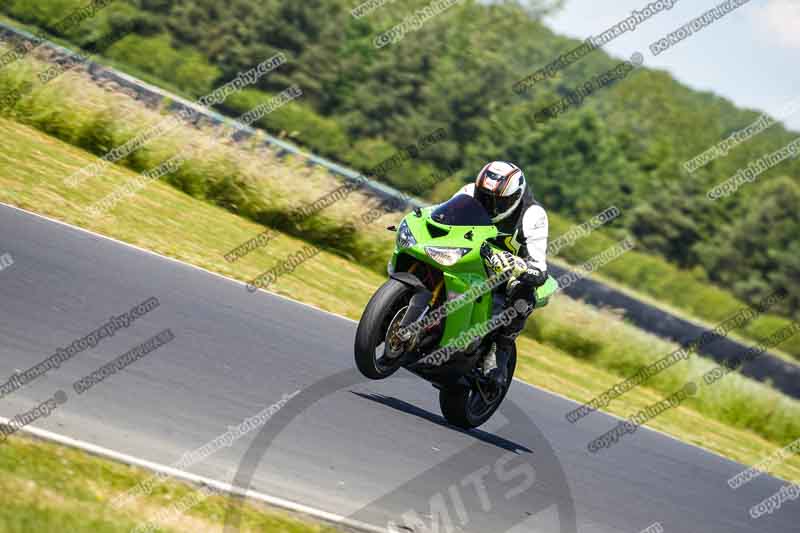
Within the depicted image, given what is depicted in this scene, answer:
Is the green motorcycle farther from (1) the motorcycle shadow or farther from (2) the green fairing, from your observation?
(1) the motorcycle shadow

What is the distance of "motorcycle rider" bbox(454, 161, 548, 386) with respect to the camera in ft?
27.4

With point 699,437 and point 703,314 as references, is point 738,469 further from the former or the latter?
point 703,314


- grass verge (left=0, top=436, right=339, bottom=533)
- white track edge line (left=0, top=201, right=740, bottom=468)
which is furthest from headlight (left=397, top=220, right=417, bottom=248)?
white track edge line (left=0, top=201, right=740, bottom=468)

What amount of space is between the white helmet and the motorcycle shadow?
181 centimetres

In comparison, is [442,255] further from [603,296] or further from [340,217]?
[603,296]

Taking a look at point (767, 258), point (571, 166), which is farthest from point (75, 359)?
point (767, 258)

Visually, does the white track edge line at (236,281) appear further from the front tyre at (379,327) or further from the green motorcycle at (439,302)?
the front tyre at (379,327)

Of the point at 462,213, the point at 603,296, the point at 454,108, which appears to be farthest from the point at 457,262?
the point at 454,108

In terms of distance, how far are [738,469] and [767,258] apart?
68.0m

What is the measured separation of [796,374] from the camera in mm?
19500

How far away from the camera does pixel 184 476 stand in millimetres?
5484

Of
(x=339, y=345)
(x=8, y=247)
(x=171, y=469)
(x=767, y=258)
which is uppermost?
(x=171, y=469)

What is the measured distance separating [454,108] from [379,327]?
57.6 meters

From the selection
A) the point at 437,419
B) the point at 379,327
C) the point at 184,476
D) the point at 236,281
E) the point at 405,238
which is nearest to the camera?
the point at 184,476
